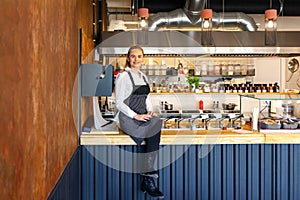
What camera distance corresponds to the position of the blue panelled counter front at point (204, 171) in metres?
3.17

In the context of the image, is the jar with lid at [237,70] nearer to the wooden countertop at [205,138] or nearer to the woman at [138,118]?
the wooden countertop at [205,138]

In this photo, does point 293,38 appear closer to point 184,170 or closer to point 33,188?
point 184,170

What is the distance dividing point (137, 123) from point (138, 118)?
2.5 inches

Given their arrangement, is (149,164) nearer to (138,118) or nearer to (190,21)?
(138,118)

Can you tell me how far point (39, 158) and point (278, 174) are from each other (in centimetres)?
233

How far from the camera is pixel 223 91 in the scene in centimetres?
694

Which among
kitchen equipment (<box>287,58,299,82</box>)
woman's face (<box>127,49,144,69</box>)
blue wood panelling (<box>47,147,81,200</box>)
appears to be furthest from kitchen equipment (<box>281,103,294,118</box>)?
kitchen equipment (<box>287,58,299,82</box>)

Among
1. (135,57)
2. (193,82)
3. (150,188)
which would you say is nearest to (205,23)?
(193,82)

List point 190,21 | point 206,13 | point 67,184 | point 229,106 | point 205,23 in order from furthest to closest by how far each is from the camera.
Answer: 1. point 229,106
2. point 190,21
3. point 205,23
4. point 206,13
5. point 67,184

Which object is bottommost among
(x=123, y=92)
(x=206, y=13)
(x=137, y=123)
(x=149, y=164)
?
(x=149, y=164)

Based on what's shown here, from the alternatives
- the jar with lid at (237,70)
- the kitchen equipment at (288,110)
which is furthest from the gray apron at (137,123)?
the jar with lid at (237,70)

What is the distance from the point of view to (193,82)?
645 centimetres

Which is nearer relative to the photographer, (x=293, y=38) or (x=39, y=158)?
(x=39, y=158)

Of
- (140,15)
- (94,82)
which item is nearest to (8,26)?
(94,82)
